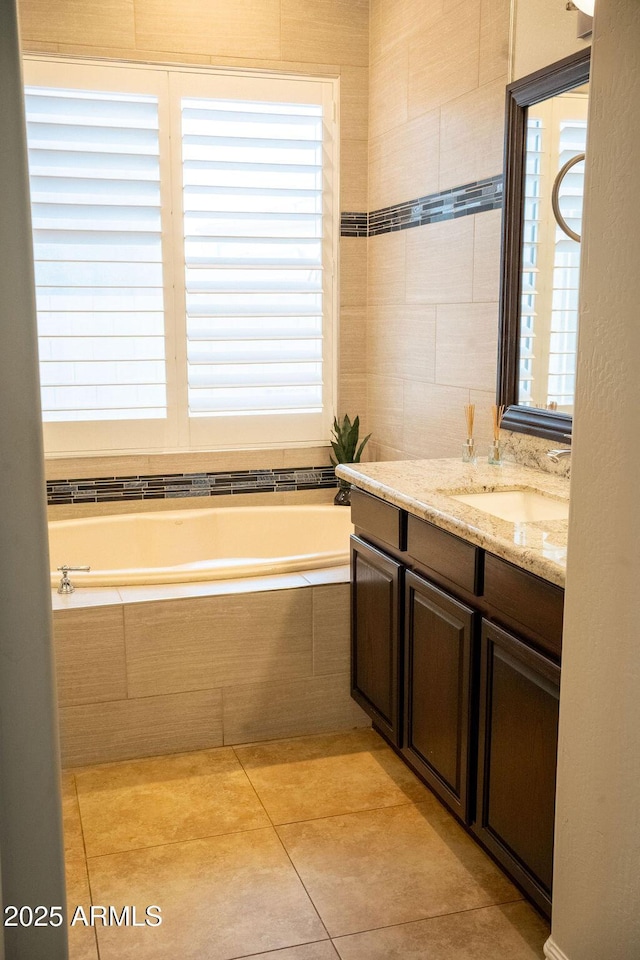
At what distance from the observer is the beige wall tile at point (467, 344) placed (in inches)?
121

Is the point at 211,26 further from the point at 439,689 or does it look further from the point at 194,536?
the point at 439,689

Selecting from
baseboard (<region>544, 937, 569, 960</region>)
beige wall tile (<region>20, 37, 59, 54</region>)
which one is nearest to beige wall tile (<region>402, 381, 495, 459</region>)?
baseboard (<region>544, 937, 569, 960</region>)

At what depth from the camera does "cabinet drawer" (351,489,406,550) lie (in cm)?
253

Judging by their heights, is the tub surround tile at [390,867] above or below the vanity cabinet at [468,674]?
below

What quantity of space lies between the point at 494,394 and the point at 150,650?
4.66 feet

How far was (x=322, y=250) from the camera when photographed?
401 centimetres

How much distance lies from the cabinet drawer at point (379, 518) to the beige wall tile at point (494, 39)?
143cm

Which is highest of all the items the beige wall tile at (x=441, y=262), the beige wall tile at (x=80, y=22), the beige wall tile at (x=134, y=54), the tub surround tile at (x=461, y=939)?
the beige wall tile at (x=80, y=22)

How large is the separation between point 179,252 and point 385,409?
3.63 ft

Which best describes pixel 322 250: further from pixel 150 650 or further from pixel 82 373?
pixel 150 650

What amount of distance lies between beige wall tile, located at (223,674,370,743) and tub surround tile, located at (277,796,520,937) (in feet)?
1.76

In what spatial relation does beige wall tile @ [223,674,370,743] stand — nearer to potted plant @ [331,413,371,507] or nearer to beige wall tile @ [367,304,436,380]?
potted plant @ [331,413,371,507]

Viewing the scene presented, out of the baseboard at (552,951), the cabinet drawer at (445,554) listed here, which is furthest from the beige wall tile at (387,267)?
the baseboard at (552,951)

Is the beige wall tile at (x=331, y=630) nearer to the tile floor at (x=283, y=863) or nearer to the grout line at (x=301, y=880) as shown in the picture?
the tile floor at (x=283, y=863)
